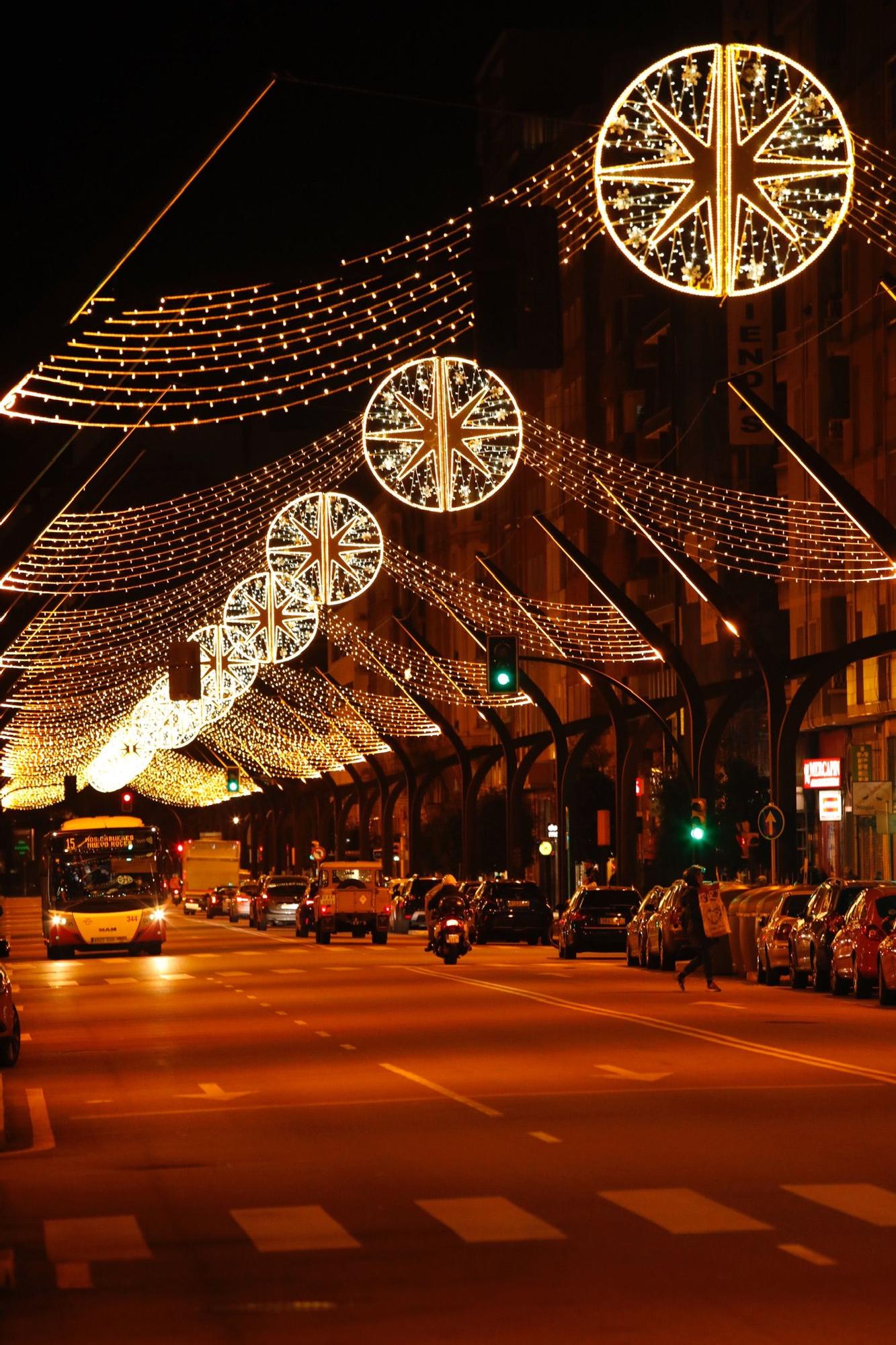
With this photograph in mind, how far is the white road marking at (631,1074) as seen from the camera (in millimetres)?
19578

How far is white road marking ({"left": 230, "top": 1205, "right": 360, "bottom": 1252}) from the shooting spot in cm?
1075

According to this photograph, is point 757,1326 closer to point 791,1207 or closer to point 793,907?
point 791,1207

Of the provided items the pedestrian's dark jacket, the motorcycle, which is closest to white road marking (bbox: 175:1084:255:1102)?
the pedestrian's dark jacket

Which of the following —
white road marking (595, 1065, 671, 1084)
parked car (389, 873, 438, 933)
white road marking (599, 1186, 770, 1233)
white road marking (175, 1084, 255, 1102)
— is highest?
parked car (389, 873, 438, 933)

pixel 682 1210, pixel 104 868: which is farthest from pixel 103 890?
pixel 682 1210

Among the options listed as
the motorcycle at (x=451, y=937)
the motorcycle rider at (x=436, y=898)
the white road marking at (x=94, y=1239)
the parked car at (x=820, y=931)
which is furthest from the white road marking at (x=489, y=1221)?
the motorcycle rider at (x=436, y=898)

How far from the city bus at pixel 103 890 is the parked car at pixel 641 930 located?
13805 millimetres

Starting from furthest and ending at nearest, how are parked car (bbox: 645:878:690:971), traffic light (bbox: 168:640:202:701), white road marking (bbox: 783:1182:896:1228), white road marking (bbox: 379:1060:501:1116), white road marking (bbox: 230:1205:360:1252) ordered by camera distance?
traffic light (bbox: 168:640:202:701) < parked car (bbox: 645:878:690:971) < white road marking (bbox: 379:1060:501:1116) < white road marking (bbox: 783:1182:896:1228) < white road marking (bbox: 230:1205:360:1252)

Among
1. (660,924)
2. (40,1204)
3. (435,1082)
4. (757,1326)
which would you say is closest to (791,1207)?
(757,1326)

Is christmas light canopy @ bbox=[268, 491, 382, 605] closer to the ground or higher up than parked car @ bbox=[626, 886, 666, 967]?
higher up

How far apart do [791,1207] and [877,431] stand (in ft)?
171

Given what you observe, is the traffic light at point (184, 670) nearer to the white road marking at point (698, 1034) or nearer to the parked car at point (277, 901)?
the white road marking at point (698, 1034)

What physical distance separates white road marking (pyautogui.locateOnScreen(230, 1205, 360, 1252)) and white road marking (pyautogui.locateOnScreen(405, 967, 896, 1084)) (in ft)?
26.3

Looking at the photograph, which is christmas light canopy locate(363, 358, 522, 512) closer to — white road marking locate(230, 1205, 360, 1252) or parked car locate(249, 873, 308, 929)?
white road marking locate(230, 1205, 360, 1252)
